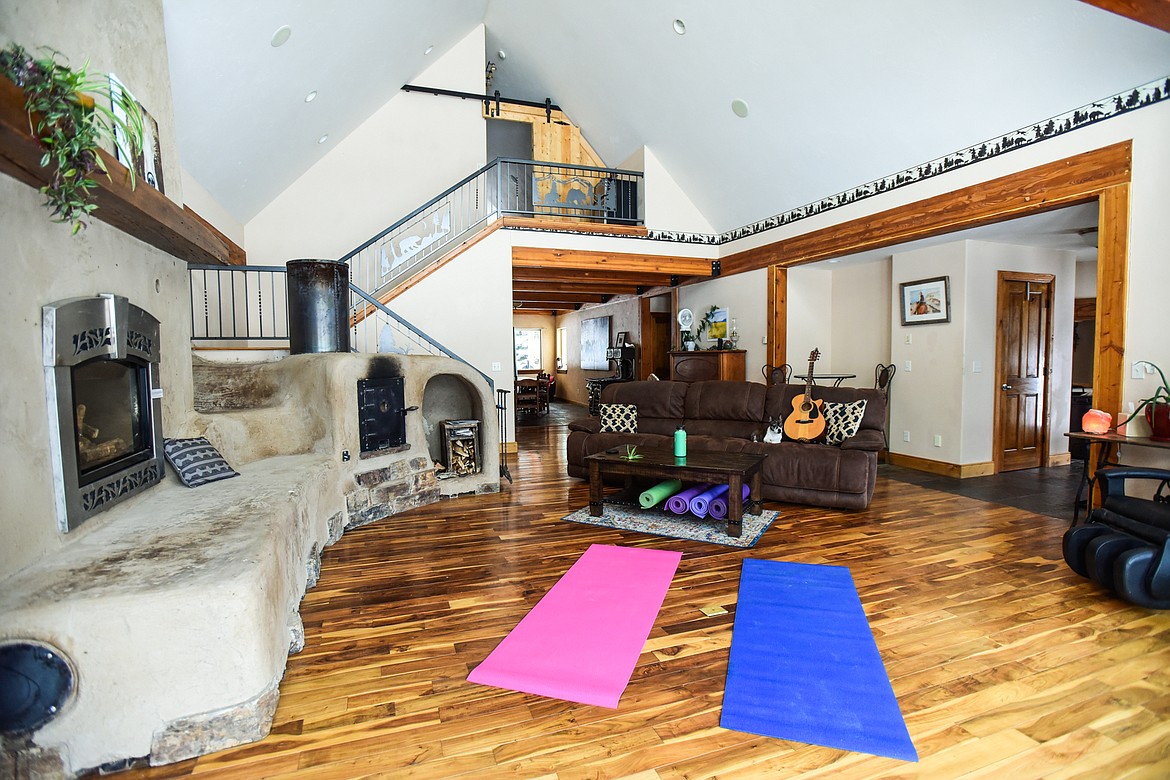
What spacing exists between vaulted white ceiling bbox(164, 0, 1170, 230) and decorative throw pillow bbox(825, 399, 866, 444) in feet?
8.14

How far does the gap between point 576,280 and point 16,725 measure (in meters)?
8.40

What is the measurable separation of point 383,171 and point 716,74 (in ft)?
16.8

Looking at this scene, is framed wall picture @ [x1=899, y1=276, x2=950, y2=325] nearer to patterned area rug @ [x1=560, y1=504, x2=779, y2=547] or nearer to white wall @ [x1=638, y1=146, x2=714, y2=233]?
white wall @ [x1=638, y1=146, x2=714, y2=233]

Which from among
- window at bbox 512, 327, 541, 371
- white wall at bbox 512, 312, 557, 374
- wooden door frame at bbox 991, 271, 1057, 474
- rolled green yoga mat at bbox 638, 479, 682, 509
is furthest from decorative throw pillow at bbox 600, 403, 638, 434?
window at bbox 512, 327, 541, 371

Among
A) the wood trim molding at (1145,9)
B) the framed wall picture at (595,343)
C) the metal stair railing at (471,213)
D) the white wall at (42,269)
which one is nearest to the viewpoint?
the white wall at (42,269)

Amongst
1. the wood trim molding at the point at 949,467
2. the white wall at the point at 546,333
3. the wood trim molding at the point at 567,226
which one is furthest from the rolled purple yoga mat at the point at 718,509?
the white wall at the point at 546,333

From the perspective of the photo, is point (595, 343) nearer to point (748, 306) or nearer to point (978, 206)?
point (748, 306)

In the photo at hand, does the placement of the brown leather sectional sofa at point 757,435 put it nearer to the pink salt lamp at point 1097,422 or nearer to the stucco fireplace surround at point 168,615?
the pink salt lamp at point 1097,422

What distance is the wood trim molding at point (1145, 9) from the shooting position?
7.98 feet

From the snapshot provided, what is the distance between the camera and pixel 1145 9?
249cm

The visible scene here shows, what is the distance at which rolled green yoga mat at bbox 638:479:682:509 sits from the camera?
436cm

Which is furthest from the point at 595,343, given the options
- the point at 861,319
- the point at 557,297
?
the point at 861,319

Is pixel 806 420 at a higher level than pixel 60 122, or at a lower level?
lower

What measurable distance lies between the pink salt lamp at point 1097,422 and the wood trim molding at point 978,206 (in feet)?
5.21
